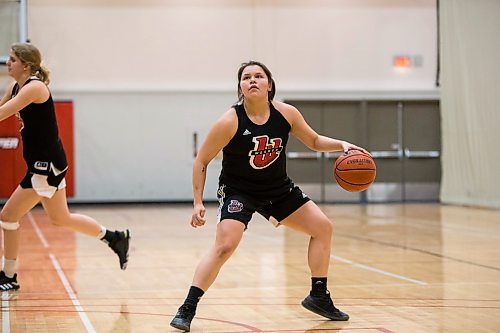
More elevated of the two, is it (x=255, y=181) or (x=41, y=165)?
(x=41, y=165)

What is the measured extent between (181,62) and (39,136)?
15094mm

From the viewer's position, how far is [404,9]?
2197 centimetres

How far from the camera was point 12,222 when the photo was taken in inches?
261

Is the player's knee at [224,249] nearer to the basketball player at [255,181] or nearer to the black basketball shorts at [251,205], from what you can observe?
the basketball player at [255,181]

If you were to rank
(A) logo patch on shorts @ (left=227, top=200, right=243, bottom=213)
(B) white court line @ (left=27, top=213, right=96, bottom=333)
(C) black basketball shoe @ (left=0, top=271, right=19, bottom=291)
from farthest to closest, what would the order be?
1. (C) black basketball shoe @ (left=0, top=271, right=19, bottom=291)
2. (B) white court line @ (left=27, top=213, right=96, bottom=333)
3. (A) logo patch on shorts @ (left=227, top=200, right=243, bottom=213)

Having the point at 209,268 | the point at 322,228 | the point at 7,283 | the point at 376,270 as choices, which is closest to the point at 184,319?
the point at 209,268

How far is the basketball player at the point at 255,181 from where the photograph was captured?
5086mm

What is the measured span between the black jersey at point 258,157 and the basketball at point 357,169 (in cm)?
39

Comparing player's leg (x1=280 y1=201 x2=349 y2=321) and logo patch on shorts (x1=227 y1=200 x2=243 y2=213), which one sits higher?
logo patch on shorts (x1=227 y1=200 x2=243 y2=213)

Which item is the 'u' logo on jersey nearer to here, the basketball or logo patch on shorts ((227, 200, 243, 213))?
logo patch on shorts ((227, 200, 243, 213))

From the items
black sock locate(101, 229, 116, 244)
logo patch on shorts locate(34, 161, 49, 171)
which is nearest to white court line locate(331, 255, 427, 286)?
black sock locate(101, 229, 116, 244)

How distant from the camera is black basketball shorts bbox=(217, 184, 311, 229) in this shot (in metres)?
5.20

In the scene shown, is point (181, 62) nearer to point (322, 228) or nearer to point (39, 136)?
point (39, 136)

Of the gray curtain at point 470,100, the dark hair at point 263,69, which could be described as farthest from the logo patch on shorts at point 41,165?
the gray curtain at point 470,100
